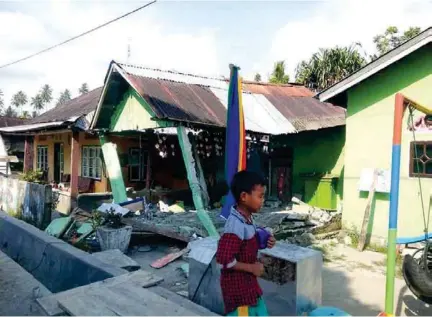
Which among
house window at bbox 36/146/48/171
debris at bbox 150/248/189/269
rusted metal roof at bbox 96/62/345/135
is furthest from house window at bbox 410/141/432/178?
house window at bbox 36/146/48/171

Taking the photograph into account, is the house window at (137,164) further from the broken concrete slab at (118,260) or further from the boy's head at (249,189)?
the boy's head at (249,189)

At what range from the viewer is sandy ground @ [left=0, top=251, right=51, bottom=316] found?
4.66m

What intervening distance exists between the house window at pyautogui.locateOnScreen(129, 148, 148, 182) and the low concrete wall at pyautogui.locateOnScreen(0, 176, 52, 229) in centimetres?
438

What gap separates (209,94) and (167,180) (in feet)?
17.0

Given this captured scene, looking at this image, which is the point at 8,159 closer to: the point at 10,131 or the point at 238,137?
the point at 10,131

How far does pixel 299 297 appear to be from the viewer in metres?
3.27

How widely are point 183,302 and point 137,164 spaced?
11.9m

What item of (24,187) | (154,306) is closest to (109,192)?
(24,187)

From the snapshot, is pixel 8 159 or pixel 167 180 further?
pixel 8 159

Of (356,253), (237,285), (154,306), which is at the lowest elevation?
(356,253)

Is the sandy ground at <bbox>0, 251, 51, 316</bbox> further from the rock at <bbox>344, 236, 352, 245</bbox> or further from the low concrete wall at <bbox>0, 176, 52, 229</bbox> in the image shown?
the rock at <bbox>344, 236, 352, 245</bbox>

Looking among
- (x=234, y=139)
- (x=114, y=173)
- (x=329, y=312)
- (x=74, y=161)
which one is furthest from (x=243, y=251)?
(x=74, y=161)

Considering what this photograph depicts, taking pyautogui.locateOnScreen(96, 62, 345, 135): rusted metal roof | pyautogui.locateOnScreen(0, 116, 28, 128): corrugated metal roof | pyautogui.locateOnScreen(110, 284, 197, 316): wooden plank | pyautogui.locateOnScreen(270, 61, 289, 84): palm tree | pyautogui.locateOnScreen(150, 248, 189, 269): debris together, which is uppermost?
pyautogui.locateOnScreen(270, 61, 289, 84): palm tree

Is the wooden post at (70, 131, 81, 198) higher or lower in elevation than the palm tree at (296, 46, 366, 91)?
lower
